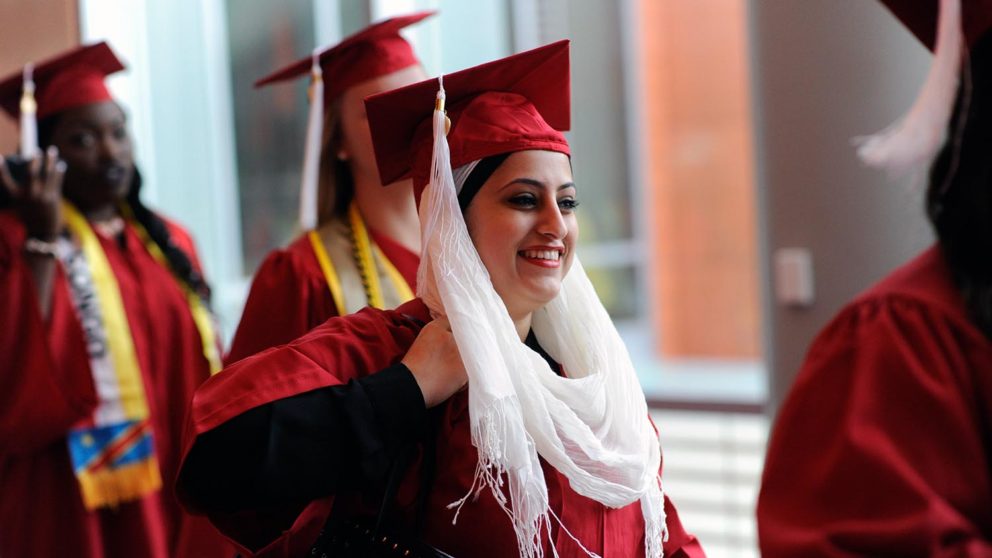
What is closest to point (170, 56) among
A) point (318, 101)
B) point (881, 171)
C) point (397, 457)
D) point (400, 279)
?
point (318, 101)

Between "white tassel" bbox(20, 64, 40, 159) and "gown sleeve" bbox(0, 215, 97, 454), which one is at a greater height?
"white tassel" bbox(20, 64, 40, 159)

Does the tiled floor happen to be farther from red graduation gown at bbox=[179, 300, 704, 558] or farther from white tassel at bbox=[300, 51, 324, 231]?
red graduation gown at bbox=[179, 300, 704, 558]

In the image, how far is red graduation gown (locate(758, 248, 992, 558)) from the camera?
120 cm

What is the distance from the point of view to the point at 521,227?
72.4 inches

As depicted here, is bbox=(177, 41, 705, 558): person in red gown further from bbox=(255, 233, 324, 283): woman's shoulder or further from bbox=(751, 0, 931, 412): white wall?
bbox=(751, 0, 931, 412): white wall

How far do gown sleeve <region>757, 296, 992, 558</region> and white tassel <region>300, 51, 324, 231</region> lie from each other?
1.61 m

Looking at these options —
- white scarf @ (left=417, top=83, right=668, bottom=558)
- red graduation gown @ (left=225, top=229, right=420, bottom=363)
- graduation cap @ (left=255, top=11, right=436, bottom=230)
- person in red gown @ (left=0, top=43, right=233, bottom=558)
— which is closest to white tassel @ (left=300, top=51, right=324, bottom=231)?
graduation cap @ (left=255, top=11, right=436, bottom=230)

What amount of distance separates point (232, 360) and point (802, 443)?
144cm

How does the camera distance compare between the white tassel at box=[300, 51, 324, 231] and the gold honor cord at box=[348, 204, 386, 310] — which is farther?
the white tassel at box=[300, 51, 324, 231]

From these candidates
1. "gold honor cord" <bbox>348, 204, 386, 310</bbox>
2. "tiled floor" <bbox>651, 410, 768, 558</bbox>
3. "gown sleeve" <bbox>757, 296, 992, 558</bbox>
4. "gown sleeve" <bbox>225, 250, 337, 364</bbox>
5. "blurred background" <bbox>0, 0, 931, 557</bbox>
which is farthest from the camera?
"tiled floor" <bbox>651, 410, 768, 558</bbox>

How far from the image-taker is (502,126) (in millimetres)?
1848

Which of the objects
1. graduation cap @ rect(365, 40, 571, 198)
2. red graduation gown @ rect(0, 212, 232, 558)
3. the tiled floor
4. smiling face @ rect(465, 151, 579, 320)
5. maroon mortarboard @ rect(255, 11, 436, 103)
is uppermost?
maroon mortarboard @ rect(255, 11, 436, 103)

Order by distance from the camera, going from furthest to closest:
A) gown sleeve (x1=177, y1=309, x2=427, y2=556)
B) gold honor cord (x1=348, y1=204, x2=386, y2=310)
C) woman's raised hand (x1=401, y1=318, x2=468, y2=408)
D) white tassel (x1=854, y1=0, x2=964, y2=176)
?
gold honor cord (x1=348, y1=204, x2=386, y2=310) → woman's raised hand (x1=401, y1=318, x2=468, y2=408) → gown sleeve (x1=177, y1=309, x2=427, y2=556) → white tassel (x1=854, y1=0, x2=964, y2=176)

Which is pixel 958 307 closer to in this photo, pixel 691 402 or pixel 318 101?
pixel 318 101
